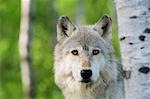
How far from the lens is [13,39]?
29.1 m

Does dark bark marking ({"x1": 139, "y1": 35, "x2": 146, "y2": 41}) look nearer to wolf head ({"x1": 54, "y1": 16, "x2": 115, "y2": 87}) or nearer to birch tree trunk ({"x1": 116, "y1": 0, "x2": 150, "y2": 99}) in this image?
birch tree trunk ({"x1": 116, "y1": 0, "x2": 150, "y2": 99})

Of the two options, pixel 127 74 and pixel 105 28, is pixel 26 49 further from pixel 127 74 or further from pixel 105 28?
pixel 127 74

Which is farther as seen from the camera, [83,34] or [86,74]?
[83,34]

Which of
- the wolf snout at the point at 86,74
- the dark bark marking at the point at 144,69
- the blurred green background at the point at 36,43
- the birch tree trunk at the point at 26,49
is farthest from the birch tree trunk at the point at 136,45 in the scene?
the blurred green background at the point at 36,43

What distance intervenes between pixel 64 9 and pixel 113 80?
2313cm

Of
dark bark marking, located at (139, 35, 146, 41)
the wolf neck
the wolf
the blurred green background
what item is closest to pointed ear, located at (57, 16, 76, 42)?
the wolf

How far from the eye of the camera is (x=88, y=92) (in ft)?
26.9

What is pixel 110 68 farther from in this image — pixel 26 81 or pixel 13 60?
pixel 13 60

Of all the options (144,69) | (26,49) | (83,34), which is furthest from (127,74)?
(26,49)

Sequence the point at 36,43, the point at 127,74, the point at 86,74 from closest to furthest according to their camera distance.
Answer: the point at 127,74 → the point at 86,74 → the point at 36,43

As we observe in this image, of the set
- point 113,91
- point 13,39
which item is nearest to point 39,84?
point 13,39

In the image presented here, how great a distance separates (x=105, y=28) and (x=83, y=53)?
739 mm

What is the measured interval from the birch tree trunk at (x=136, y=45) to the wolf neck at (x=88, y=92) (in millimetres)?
1729

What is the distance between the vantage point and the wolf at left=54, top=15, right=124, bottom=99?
25.7ft
